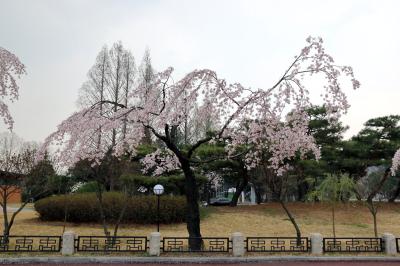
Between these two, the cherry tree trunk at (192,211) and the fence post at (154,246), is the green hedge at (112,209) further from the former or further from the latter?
the fence post at (154,246)

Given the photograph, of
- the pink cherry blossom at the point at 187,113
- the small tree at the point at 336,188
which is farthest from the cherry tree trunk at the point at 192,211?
the small tree at the point at 336,188

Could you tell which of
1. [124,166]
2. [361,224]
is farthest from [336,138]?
[124,166]

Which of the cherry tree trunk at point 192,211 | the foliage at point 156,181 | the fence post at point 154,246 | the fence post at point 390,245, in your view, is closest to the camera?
the fence post at point 154,246

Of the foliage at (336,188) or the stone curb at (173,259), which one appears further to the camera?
the foliage at (336,188)

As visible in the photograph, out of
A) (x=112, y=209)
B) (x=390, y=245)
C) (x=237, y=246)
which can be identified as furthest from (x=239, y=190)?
(x=237, y=246)

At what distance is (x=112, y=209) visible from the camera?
839 inches

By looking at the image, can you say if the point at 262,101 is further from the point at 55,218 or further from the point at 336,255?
the point at 55,218

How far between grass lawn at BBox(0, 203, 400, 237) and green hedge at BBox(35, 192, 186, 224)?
18.3 inches

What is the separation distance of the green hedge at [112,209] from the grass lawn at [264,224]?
0.47 metres

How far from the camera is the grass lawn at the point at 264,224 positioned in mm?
19297

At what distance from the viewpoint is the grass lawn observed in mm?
19297

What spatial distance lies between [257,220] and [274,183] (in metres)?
6.20

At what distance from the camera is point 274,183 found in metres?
17.5

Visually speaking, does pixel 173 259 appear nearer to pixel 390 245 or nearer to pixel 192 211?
pixel 192 211
